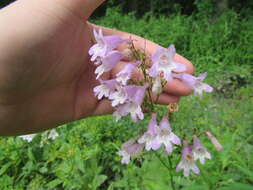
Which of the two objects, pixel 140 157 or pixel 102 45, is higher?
pixel 102 45

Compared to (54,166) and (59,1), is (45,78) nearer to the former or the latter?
(59,1)

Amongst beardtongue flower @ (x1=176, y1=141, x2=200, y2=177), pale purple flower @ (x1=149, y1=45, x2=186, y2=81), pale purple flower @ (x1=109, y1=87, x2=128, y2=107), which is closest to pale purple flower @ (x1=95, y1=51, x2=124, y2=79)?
pale purple flower @ (x1=109, y1=87, x2=128, y2=107)

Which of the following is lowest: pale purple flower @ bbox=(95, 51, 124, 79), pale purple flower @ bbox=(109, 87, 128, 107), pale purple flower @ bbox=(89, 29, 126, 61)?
pale purple flower @ bbox=(109, 87, 128, 107)

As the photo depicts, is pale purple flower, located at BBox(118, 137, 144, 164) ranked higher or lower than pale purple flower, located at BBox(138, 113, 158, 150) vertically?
lower

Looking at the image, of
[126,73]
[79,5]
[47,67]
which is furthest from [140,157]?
[79,5]

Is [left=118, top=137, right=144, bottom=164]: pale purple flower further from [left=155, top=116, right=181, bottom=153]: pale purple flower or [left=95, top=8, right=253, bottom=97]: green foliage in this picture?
[left=95, top=8, right=253, bottom=97]: green foliage

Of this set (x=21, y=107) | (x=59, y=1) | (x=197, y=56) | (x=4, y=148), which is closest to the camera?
(x=59, y=1)

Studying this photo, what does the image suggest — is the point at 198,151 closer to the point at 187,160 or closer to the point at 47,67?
the point at 187,160

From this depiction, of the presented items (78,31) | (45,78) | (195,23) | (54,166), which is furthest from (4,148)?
(195,23)

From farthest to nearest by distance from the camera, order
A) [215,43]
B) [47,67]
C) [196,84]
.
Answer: [215,43], [47,67], [196,84]
